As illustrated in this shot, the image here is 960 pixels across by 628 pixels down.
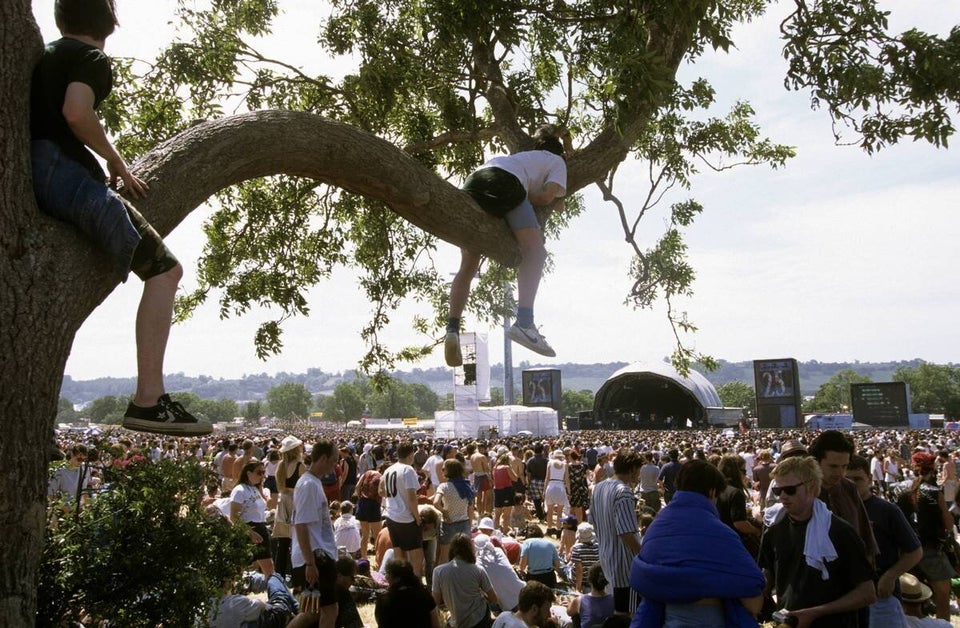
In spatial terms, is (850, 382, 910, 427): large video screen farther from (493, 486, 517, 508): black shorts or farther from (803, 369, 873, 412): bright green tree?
(803, 369, 873, 412): bright green tree

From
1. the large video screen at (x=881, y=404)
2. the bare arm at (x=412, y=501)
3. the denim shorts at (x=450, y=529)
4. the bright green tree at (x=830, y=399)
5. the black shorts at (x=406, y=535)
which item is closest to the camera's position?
the bare arm at (x=412, y=501)

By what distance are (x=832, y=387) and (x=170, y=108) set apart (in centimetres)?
13945

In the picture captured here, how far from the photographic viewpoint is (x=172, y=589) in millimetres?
3135

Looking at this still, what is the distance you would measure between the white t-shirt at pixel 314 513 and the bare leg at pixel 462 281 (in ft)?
5.23

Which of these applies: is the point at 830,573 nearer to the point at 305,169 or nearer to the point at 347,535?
the point at 305,169

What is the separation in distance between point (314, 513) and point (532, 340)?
2085 mm

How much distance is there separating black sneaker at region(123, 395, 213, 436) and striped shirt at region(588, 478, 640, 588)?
3.06 m

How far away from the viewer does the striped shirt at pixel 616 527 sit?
492 cm

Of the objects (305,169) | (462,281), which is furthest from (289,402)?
(305,169)

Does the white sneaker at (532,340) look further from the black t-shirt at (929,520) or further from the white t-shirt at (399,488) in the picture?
the black t-shirt at (929,520)

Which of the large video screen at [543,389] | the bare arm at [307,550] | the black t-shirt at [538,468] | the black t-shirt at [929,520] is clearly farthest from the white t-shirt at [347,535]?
the large video screen at [543,389]

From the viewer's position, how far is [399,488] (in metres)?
7.34

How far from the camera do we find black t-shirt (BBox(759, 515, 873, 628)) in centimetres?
310

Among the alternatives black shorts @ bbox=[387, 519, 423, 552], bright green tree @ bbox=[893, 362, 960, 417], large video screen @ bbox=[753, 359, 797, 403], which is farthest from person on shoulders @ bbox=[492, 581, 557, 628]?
bright green tree @ bbox=[893, 362, 960, 417]
